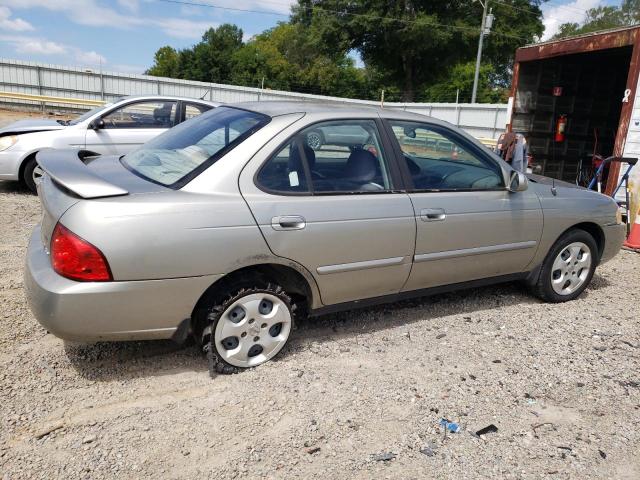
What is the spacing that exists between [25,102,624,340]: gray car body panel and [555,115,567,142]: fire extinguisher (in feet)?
24.4

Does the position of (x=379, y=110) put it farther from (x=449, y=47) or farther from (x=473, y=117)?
(x=449, y=47)

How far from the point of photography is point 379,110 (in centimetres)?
383

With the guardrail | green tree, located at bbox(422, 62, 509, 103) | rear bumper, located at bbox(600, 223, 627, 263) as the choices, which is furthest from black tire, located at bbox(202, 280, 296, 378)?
green tree, located at bbox(422, 62, 509, 103)

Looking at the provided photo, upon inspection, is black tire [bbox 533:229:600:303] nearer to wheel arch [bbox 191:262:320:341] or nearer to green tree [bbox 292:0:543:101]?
wheel arch [bbox 191:262:320:341]

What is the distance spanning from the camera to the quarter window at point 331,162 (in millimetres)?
3262

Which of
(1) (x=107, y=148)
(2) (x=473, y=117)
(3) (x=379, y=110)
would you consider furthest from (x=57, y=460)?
(2) (x=473, y=117)

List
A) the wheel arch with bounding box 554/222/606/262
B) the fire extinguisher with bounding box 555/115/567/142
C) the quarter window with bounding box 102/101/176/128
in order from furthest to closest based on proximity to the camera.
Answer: the fire extinguisher with bounding box 555/115/567/142, the quarter window with bounding box 102/101/176/128, the wheel arch with bounding box 554/222/606/262

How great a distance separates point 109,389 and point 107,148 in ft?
17.8

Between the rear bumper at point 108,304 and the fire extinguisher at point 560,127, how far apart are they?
975 cm

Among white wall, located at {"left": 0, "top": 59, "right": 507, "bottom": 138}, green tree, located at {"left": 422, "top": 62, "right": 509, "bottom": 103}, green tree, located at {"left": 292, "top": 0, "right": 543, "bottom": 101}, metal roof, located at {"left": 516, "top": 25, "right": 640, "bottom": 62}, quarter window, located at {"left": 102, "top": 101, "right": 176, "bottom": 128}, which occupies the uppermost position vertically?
green tree, located at {"left": 292, "top": 0, "right": 543, "bottom": 101}

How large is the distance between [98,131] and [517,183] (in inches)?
236

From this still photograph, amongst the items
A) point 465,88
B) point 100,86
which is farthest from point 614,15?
point 100,86

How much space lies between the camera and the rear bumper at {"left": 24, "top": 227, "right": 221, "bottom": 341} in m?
2.73

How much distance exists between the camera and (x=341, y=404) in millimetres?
3055
